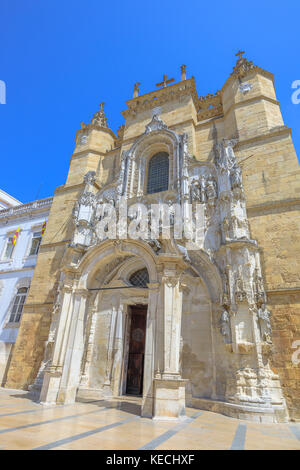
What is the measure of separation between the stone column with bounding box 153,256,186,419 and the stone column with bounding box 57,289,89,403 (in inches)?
122

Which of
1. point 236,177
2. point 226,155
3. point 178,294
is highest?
point 226,155

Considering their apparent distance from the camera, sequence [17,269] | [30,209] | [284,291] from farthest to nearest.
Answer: [30,209] < [17,269] < [284,291]

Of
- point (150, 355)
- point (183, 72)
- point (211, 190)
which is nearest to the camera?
point (150, 355)

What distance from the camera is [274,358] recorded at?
27.0ft

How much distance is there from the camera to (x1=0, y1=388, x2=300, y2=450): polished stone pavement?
433 cm

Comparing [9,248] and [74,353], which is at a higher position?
[9,248]

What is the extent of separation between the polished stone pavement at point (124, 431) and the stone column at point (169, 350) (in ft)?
1.28

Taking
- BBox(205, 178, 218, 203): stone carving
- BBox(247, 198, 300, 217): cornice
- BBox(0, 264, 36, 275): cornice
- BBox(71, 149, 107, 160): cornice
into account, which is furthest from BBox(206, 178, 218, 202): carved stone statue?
BBox(0, 264, 36, 275): cornice

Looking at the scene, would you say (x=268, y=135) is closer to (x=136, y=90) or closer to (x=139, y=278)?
(x=139, y=278)

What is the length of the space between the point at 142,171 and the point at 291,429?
1219 cm

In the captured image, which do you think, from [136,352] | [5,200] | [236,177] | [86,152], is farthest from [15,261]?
[5,200]

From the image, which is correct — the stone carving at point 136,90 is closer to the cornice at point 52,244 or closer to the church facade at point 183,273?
the church facade at point 183,273

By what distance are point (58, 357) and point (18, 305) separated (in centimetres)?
815

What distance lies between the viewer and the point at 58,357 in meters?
8.70
